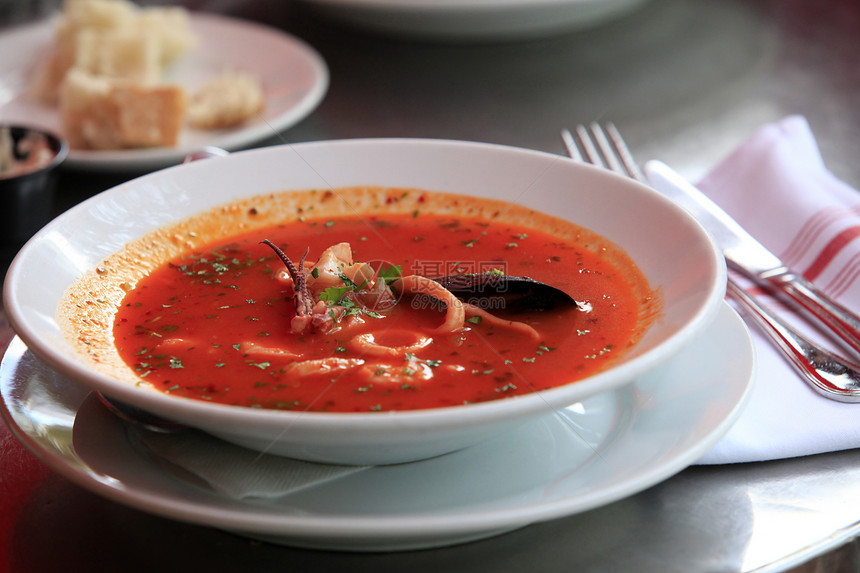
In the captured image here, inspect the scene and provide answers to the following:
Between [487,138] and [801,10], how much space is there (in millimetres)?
2802

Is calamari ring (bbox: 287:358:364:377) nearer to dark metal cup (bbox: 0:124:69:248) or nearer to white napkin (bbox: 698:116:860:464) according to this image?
white napkin (bbox: 698:116:860:464)

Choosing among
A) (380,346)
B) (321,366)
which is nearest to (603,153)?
(380,346)

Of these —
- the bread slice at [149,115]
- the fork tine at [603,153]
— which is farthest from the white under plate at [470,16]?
the fork tine at [603,153]

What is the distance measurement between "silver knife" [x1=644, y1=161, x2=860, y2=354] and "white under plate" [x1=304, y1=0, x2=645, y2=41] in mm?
1491

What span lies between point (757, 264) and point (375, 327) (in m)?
1.05

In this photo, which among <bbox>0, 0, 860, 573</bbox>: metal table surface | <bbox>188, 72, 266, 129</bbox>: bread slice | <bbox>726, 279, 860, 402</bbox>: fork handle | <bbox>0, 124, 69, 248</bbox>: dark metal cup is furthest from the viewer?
<bbox>188, 72, 266, 129</bbox>: bread slice

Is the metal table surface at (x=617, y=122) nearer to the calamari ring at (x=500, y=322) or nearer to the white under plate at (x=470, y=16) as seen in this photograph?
the white under plate at (x=470, y=16)

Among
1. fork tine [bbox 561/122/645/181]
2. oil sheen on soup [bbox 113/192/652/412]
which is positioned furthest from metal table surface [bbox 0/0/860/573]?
fork tine [bbox 561/122/645/181]

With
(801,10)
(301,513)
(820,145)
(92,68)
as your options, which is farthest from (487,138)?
(801,10)

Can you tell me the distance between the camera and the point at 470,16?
12.6 feet

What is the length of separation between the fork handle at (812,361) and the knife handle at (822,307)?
0.31 ft

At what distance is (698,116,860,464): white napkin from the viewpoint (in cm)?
170

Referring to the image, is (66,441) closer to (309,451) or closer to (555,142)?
(309,451)

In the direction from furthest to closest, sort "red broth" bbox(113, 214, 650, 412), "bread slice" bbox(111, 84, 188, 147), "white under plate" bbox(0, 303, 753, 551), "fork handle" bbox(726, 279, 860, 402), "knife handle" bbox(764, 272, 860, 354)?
"bread slice" bbox(111, 84, 188, 147)
"knife handle" bbox(764, 272, 860, 354)
"fork handle" bbox(726, 279, 860, 402)
"red broth" bbox(113, 214, 650, 412)
"white under plate" bbox(0, 303, 753, 551)
